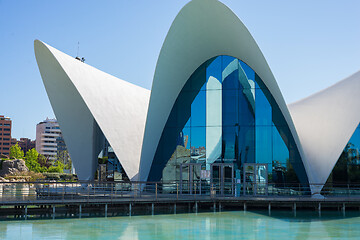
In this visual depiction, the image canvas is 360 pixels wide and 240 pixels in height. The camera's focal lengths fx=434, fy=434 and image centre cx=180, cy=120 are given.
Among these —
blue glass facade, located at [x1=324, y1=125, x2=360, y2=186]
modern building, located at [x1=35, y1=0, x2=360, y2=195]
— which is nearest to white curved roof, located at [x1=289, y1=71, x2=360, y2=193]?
modern building, located at [x1=35, y1=0, x2=360, y2=195]

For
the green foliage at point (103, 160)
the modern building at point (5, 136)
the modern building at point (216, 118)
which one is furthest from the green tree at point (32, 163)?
the modern building at point (5, 136)

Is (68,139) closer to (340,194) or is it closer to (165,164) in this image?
(165,164)

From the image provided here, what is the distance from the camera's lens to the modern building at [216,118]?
2183 cm

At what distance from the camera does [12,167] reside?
46312 mm

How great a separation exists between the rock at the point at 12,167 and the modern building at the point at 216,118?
23.8 m

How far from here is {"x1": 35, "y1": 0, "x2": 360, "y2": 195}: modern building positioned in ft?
71.6

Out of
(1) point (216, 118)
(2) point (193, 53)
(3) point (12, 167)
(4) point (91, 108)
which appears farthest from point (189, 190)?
(3) point (12, 167)

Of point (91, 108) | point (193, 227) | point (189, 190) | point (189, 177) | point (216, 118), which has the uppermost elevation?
point (91, 108)

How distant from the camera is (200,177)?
2300 cm

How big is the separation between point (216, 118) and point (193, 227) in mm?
10166

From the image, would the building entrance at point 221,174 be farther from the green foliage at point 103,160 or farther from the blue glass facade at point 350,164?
the green foliage at point 103,160

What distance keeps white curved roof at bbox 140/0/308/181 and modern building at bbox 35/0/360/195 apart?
0.06 metres

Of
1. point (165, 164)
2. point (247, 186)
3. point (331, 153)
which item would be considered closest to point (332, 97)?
point (331, 153)

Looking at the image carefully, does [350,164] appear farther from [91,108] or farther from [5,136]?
[5,136]
